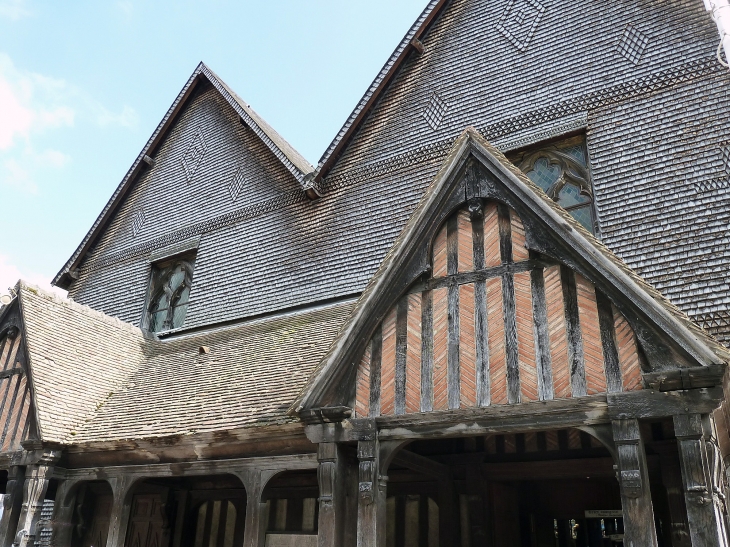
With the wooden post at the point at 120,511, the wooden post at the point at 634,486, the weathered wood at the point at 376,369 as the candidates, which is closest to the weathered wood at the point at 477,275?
the weathered wood at the point at 376,369

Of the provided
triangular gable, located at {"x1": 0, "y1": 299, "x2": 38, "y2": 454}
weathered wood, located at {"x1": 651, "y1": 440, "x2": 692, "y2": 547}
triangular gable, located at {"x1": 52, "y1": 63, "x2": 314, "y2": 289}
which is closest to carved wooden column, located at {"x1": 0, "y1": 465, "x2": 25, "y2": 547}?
triangular gable, located at {"x1": 0, "y1": 299, "x2": 38, "y2": 454}

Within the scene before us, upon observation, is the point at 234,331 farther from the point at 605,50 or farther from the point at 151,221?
the point at 605,50

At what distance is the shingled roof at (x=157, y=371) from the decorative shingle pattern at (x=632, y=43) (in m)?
5.91

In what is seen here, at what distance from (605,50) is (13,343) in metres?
10.9

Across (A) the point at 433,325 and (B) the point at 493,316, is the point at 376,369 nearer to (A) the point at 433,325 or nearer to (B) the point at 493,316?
(A) the point at 433,325

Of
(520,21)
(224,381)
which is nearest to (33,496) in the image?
(224,381)

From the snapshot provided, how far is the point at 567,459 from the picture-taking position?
7.34 m

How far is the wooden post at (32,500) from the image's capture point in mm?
8438

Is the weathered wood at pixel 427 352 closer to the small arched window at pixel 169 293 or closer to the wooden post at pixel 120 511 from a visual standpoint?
the wooden post at pixel 120 511

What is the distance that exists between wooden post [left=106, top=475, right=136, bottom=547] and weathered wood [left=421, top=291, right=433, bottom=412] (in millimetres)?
4831

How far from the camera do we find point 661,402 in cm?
480

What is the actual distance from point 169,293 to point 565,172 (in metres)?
9.00

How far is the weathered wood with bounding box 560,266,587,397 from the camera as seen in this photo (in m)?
5.21

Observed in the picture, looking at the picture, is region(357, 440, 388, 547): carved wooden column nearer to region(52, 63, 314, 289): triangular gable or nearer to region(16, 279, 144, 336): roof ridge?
region(16, 279, 144, 336): roof ridge
